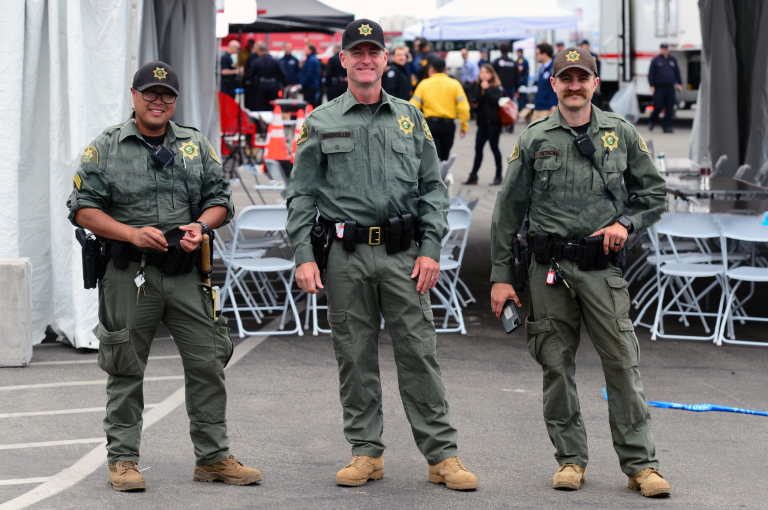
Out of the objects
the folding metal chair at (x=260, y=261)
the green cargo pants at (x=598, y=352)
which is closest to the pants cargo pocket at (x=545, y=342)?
the green cargo pants at (x=598, y=352)

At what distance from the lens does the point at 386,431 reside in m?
5.04

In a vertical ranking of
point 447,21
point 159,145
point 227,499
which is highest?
point 447,21

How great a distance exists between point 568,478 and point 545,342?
1.91ft

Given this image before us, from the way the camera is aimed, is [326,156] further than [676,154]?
No

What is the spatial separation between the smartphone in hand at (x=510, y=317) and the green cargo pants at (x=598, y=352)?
0.22 feet

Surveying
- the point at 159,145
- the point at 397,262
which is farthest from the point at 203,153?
the point at 397,262

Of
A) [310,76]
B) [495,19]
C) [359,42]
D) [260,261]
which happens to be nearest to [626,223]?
[359,42]

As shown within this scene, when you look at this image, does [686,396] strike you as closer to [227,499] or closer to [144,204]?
[227,499]

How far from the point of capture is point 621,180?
4.15 metres

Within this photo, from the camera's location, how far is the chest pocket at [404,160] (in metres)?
4.13

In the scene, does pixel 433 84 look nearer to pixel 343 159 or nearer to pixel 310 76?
pixel 343 159

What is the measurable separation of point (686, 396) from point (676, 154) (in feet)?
41.5

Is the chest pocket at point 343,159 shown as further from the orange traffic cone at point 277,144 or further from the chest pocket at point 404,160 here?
the orange traffic cone at point 277,144

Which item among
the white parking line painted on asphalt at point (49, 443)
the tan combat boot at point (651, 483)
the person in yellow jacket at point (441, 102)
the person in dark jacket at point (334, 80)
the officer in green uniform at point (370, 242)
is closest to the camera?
the tan combat boot at point (651, 483)
